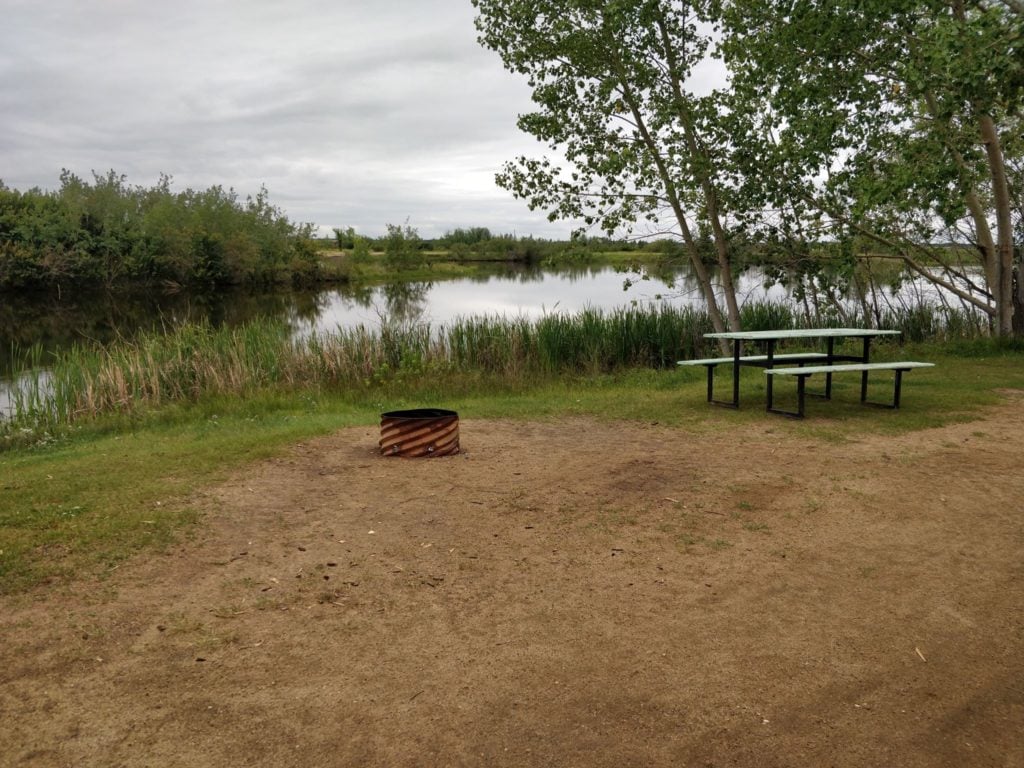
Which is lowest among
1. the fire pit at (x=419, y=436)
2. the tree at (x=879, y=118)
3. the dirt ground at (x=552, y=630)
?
the dirt ground at (x=552, y=630)

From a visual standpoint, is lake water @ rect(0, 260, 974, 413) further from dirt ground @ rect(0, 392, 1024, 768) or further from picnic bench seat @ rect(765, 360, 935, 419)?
dirt ground @ rect(0, 392, 1024, 768)

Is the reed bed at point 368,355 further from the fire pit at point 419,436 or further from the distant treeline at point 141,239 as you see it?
the distant treeline at point 141,239

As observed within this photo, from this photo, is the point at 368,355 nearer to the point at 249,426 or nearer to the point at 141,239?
the point at 249,426

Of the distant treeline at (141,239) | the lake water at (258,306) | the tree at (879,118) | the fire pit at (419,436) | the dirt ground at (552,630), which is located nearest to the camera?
the dirt ground at (552,630)

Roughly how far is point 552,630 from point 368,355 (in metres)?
8.40

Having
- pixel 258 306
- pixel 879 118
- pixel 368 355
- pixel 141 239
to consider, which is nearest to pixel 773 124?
pixel 879 118

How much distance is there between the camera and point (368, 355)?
36.8 feet

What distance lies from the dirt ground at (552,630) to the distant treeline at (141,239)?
136 feet

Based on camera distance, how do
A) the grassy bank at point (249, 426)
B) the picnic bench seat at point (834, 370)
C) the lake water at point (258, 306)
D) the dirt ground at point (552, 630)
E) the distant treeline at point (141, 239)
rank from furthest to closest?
the distant treeline at point (141, 239) → the lake water at point (258, 306) → the picnic bench seat at point (834, 370) → the grassy bank at point (249, 426) → the dirt ground at point (552, 630)

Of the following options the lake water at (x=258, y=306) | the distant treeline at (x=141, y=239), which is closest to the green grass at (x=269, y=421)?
the lake water at (x=258, y=306)

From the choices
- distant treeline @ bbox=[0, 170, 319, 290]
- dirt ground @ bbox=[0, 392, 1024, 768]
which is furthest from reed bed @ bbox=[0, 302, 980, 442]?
distant treeline @ bbox=[0, 170, 319, 290]

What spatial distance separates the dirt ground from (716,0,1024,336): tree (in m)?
5.21

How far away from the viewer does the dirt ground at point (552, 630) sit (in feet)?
8.14

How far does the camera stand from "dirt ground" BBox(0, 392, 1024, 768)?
97.7 inches
